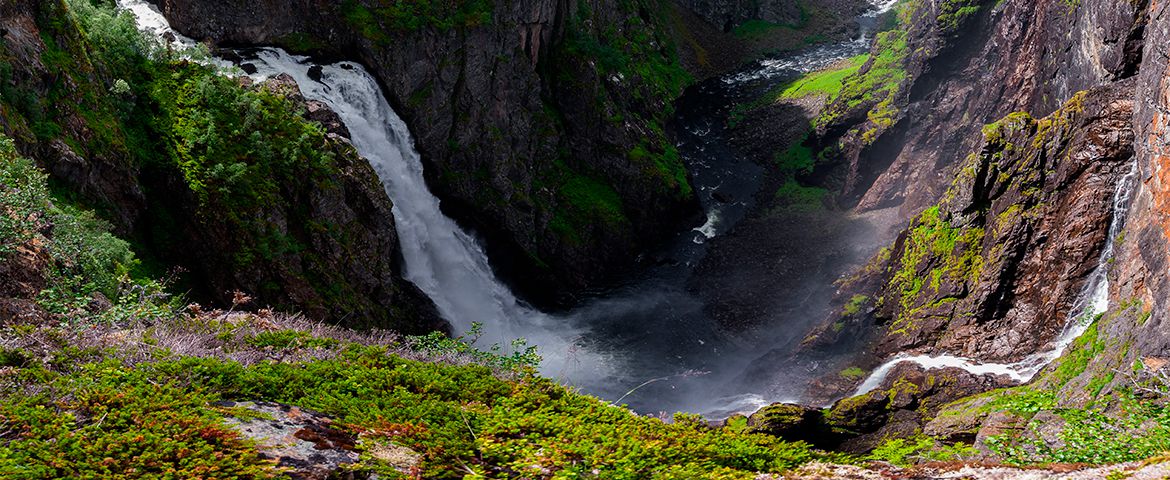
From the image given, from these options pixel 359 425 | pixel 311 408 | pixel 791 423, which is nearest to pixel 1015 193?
pixel 791 423

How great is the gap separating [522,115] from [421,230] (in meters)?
11.2

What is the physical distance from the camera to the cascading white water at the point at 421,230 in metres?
36.5

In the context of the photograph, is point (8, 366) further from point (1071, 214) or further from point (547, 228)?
point (547, 228)

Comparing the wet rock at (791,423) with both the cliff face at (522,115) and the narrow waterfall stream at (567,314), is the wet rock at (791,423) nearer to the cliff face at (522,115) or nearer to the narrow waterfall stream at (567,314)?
the narrow waterfall stream at (567,314)

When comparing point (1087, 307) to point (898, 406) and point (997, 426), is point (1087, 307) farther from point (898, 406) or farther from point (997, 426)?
point (997, 426)

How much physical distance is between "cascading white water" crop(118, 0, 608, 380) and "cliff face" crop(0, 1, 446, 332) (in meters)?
2.56

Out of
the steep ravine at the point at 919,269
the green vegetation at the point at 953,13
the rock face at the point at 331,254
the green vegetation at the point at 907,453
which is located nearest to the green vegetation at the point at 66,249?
the rock face at the point at 331,254

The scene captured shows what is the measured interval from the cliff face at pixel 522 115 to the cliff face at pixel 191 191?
6.15 metres

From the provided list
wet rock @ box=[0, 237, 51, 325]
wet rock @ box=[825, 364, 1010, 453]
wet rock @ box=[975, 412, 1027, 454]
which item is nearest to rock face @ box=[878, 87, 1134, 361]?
wet rock @ box=[825, 364, 1010, 453]

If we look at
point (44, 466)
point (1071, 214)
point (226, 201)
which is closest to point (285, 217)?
point (226, 201)

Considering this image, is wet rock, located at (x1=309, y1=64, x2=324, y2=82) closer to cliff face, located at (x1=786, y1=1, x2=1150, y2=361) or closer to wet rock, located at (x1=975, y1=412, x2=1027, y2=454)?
cliff face, located at (x1=786, y1=1, x2=1150, y2=361)

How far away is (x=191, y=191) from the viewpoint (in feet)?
89.6

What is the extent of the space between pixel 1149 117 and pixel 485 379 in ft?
81.9

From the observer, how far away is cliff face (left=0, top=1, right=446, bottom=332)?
2361 centimetres
